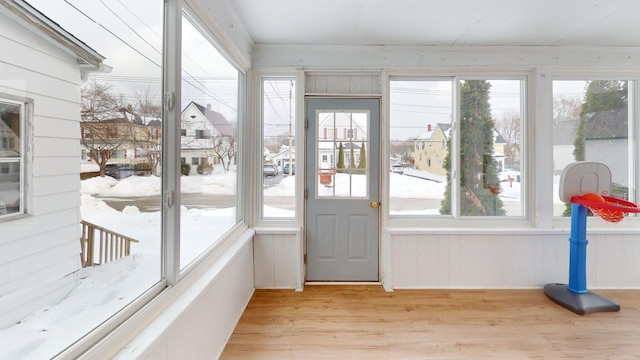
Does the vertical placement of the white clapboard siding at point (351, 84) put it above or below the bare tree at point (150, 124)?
above

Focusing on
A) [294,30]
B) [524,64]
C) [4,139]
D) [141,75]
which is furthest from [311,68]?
[4,139]

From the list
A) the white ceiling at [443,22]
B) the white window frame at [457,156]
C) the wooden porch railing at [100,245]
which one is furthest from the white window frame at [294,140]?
the wooden porch railing at [100,245]

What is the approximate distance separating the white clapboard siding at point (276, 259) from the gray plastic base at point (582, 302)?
8.07 feet

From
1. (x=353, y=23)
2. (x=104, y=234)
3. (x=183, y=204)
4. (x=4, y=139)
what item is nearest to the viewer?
(x=4, y=139)

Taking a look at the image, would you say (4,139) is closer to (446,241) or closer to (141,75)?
(141,75)

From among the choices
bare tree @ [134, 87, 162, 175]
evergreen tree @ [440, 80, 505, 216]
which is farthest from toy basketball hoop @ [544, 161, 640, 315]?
bare tree @ [134, 87, 162, 175]

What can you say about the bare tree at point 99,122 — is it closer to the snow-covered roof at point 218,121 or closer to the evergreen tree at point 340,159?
the snow-covered roof at point 218,121

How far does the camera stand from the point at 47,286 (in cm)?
87

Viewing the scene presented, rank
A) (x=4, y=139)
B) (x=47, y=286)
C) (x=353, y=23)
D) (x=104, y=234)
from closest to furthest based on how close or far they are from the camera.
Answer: (x=4, y=139) < (x=47, y=286) < (x=104, y=234) < (x=353, y=23)

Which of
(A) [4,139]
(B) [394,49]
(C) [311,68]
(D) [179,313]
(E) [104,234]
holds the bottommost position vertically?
(D) [179,313]

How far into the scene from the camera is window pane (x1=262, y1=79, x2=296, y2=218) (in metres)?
3.16

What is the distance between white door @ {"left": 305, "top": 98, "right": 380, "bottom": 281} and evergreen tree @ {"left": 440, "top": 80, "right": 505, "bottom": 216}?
37.2 inches

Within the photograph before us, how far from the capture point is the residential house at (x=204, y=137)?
1.75 metres

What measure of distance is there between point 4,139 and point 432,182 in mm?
3217
